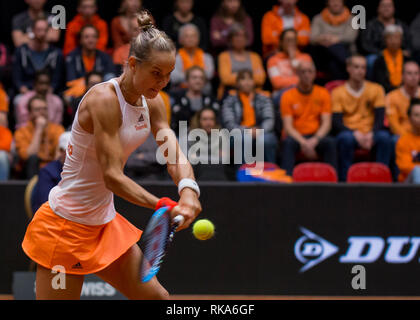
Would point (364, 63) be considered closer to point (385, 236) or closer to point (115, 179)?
point (385, 236)

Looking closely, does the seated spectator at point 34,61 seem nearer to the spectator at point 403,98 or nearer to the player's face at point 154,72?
the spectator at point 403,98

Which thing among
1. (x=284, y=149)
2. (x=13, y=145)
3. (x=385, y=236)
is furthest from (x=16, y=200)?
(x=385, y=236)

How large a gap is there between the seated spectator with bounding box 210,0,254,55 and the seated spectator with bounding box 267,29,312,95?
56cm

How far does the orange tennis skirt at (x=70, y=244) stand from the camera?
11.0 feet

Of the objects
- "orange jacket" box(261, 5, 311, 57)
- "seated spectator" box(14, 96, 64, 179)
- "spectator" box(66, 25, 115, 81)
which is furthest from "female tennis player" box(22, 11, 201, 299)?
"orange jacket" box(261, 5, 311, 57)

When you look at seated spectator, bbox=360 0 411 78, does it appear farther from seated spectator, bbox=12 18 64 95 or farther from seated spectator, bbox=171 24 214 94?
seated spectator, bbox=12 18 64 95

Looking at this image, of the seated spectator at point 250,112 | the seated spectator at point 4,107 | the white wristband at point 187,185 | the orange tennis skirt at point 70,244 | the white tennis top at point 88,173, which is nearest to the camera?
the white wristband at point 187,185

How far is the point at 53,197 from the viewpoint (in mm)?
3424

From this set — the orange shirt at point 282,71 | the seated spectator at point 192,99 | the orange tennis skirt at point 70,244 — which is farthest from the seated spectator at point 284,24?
the orange tennis skirt at point 70,244

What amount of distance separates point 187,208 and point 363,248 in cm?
360

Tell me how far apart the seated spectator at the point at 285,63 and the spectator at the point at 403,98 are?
1.06m

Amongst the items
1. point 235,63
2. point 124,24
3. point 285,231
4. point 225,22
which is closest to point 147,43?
point 285,231

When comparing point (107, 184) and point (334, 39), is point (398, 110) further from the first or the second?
point (107, 184)
